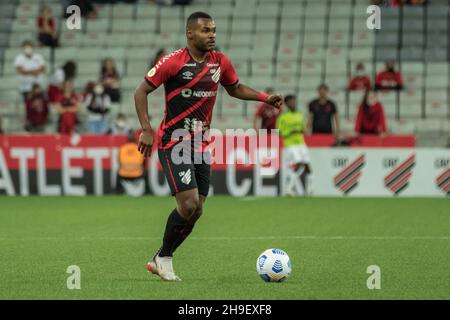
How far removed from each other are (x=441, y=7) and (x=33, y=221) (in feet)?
45.2

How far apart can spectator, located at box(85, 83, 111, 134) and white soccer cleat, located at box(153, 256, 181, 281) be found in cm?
1376

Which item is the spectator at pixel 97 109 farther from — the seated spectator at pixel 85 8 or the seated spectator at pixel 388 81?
the seated spectator at pixel 388 81

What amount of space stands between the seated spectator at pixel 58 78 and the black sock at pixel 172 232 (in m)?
15.2

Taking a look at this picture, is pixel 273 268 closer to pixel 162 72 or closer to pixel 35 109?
pixel 162 72

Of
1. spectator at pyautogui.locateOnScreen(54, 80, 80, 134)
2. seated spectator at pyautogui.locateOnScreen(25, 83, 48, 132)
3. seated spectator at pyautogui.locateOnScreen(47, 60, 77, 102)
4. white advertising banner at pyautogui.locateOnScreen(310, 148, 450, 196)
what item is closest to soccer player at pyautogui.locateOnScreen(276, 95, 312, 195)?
white advertising banner at pyautogui.locateOnScreen(310, 148, 450, 196)

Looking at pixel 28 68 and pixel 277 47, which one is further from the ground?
pixel 277 47

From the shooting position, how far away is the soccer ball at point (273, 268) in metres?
8.91

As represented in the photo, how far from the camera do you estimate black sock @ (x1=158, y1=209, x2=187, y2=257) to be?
367 inches

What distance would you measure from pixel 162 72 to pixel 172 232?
55.2 inches

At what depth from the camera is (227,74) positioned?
9.65 metres

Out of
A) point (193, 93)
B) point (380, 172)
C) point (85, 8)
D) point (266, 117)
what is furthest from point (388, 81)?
point (193, 93)

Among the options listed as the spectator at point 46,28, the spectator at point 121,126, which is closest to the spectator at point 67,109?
the spectator at point 121,126

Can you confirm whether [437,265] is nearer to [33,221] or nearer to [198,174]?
[198,174]

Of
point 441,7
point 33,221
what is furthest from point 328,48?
point 33,221
